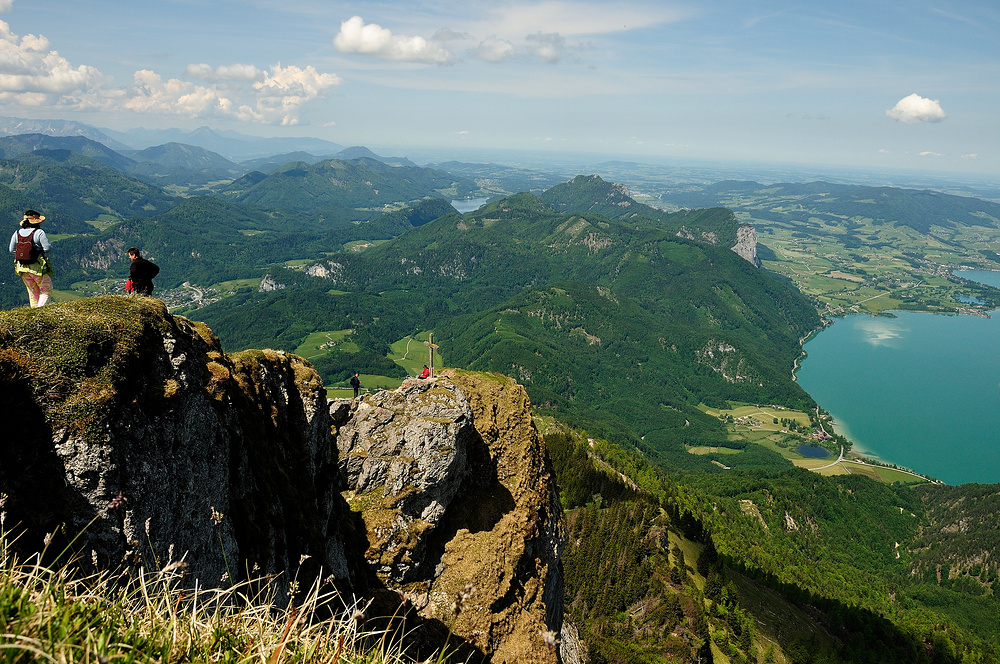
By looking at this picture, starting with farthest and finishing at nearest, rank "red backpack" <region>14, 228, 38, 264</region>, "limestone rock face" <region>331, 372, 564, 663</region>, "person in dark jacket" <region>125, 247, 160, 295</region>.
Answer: "limestone rock face" <region>331, 372, 564, 663</region> < "person in dark jacket" <region>125, 247, 160, 295</region> < "red backpack" <region>14, 228, 38, 264</region>

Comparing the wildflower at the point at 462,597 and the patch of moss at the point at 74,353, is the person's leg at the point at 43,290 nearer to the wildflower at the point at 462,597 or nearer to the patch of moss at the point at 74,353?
the patch of moss at the point at 74,353

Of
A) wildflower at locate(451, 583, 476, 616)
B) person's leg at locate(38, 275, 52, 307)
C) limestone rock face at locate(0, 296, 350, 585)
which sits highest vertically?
person's leg at locate(38, 275, 52, 307)

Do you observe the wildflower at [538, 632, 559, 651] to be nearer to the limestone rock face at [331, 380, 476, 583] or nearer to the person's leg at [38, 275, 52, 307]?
the person's leg at [38, 275, 52, 307]

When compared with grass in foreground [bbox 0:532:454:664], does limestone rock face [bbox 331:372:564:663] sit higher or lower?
lower

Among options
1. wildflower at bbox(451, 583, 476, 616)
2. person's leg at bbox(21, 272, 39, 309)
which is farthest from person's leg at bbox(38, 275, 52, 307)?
wildflower at bbox(451, 583, 476, 616)

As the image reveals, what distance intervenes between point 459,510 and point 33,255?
25572 millimetres

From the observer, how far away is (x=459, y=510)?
3291cm

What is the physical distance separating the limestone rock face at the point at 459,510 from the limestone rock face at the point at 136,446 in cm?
884

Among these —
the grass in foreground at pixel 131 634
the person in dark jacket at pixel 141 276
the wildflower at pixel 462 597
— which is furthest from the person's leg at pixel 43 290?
the wildflower at pixel 462 597

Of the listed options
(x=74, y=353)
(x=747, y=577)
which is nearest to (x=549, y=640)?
(x=74, y=353)

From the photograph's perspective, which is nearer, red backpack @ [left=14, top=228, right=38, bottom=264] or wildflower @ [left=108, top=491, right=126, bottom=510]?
wildflower @ [left=108, top=491, right=126, bottom=510]

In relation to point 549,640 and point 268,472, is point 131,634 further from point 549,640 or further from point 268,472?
point 268,472

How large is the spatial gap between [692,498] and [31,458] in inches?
6054

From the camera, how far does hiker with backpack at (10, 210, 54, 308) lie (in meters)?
16.7
